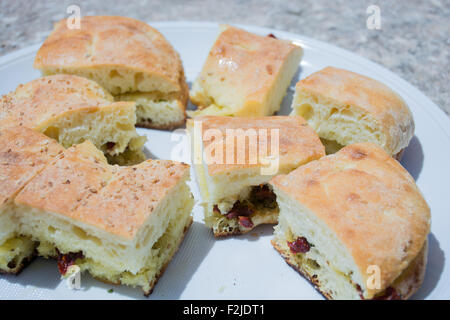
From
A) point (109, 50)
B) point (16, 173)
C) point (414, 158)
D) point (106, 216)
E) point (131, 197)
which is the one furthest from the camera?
point (109, 50)

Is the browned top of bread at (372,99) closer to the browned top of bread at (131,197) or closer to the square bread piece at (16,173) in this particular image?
the browned top of bread at (131,197)

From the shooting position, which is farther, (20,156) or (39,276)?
(20,156)

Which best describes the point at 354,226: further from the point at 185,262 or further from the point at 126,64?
the point at 126,64

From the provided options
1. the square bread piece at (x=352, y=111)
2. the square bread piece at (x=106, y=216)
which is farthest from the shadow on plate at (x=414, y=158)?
the square bread piece at (x=106, y=216)

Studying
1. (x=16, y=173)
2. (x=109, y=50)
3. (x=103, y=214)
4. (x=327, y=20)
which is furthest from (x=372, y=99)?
(x=327, y=20)

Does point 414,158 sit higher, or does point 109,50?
point 109,50

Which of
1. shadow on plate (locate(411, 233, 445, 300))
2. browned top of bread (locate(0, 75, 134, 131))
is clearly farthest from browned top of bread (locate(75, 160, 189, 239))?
shadow on plate (locate(411, 233, 445, 300))

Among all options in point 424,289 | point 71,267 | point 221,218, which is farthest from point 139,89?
point 424,289
